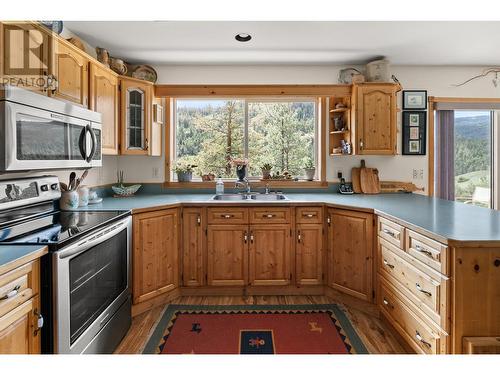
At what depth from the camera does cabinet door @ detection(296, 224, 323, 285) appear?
291 centimetres

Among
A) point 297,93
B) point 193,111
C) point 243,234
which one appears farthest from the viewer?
point 193,111

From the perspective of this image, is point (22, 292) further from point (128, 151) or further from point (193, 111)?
point (193, 111)

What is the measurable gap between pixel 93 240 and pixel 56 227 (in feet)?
0.74

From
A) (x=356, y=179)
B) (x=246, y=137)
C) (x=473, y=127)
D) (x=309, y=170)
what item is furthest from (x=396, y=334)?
(x=473, y=127)

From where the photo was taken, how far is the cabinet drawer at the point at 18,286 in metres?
1.16

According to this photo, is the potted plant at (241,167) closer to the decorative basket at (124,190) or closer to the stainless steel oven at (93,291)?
the decorative basket at (124,190)

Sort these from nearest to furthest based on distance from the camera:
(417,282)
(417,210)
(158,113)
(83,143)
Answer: (417,282) → (83,143) → (417,210) → (158,113)

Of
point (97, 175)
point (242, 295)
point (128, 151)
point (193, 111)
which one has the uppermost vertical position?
point (193, 111)

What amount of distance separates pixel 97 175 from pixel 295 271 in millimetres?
2096

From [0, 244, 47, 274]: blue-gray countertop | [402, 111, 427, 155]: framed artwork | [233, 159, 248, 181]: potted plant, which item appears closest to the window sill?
[233, 159, 248, 181]: potted plant

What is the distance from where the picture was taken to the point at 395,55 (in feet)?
10.5

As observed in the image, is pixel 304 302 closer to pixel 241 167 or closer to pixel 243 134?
pixel 241 167

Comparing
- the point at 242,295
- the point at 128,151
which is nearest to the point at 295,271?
the point at 242,295

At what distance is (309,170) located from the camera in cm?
353
